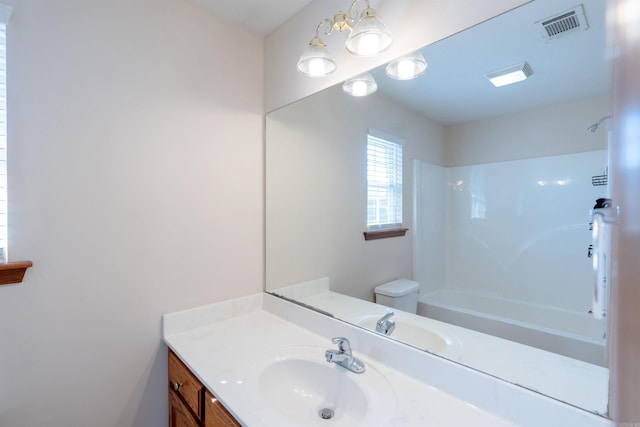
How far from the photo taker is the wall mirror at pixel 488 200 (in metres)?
0.79

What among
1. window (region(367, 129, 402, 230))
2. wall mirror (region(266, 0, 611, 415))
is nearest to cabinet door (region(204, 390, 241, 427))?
wall mirror (region(266, 0, 611, 415))

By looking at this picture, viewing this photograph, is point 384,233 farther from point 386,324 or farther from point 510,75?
point 510,75

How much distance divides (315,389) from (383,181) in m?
0.94

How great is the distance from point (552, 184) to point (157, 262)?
5.23 feet

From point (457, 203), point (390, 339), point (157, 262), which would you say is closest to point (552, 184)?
point (457, 203)

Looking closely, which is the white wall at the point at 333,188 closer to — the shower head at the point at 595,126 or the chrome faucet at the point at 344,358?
the chrome faucet at the point at 344,358

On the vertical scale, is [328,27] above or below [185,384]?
above

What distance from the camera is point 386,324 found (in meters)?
1.18

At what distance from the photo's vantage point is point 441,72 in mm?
1076

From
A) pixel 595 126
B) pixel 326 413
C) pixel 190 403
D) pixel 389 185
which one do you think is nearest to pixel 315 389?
pixel 326 413

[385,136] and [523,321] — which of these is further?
[385,136]

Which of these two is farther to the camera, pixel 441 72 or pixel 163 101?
pixel 163 101

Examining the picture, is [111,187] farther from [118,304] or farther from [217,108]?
[217,108]

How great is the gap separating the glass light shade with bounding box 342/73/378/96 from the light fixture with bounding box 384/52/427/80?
Answer: 10cm
